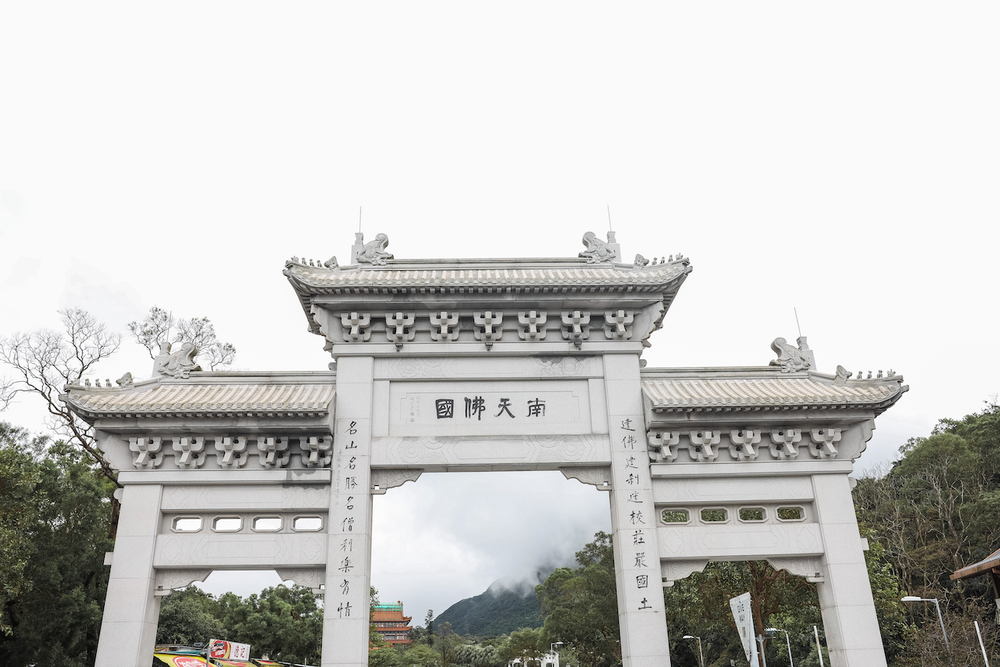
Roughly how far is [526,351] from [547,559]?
10500 cm

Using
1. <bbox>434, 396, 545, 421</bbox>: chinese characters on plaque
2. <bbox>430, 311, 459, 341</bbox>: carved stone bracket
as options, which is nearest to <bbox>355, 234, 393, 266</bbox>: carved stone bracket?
<bbox>430, 311, 459, 341</bbox>: carved stone bracket

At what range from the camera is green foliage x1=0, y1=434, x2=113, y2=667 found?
14.0 meters

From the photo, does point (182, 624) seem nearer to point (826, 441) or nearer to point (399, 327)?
point (399, 327)

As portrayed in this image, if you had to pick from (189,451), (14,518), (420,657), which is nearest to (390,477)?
(189,451)

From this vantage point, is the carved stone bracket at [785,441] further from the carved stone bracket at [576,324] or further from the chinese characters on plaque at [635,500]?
the carved stone bracket at [576,324]

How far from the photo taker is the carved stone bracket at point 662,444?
32.9ft

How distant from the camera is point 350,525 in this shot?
31.2ft

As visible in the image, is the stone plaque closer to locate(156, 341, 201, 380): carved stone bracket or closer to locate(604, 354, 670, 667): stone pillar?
locate(604, 354, 670, 667): stone pillar

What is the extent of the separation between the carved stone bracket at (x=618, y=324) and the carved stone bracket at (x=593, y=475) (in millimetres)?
2124

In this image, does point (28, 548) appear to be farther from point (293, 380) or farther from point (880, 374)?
point (880, 374)

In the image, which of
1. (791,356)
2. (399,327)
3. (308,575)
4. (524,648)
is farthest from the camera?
(524,648)

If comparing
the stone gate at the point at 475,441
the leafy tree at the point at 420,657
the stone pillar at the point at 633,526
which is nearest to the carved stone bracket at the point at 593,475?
the stone gate at the point at 475,441

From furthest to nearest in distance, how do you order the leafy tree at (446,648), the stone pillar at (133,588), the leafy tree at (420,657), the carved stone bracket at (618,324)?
the leafy tree at (446,648) < the leafy tree at (420,657) < the carved stone bracket at (618,324) < the stone pillar at (133,588)

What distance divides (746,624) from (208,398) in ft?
26.7
